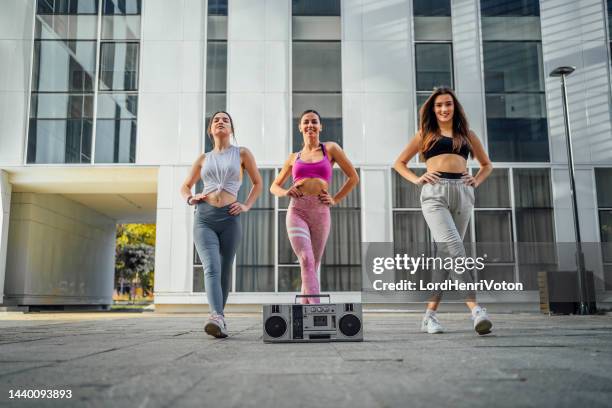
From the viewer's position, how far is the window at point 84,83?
587 inches

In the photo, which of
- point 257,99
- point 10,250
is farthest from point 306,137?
point 10,250

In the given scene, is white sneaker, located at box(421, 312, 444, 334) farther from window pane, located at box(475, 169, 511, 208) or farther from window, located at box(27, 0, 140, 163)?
window, located at box(27, 0, 140, 163)

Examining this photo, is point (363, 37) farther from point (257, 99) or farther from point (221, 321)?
point (221, 321)

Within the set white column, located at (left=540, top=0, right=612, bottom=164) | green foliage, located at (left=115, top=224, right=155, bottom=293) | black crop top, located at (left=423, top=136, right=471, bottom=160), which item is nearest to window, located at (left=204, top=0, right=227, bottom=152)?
white column, located at (left=540, top=0, right=612, bottom=164)

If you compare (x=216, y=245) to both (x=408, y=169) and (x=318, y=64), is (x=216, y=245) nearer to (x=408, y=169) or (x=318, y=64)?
(x=408, y=169)

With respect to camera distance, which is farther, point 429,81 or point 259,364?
point 429,81

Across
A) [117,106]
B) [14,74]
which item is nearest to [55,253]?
[14,74]

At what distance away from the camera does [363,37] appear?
50.4ft

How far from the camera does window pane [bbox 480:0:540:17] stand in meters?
15.5

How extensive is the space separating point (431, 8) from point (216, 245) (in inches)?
492

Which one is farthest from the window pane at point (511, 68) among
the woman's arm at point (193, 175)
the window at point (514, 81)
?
the woman's arm at point (193, 175)

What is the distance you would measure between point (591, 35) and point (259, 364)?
15.7 metres

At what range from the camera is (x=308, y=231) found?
5.41m

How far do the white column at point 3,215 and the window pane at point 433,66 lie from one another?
1123cm
